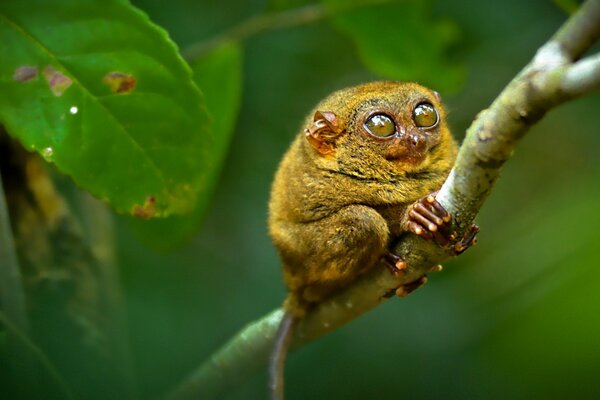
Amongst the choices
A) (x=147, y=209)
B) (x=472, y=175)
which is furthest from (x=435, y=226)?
(x=147, y=209)

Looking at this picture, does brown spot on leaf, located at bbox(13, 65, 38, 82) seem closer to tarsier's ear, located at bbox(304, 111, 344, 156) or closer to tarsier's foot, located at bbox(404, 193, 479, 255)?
tarsier's ear, located at bbox(304, 111, 344, 156)

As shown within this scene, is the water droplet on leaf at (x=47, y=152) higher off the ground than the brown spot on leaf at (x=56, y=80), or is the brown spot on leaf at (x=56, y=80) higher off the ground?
the brown spot on leaf at (x=56, y=80)

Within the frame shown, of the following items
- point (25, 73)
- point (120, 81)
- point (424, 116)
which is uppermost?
point (25, 73)

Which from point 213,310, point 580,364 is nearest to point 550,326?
point 580,364

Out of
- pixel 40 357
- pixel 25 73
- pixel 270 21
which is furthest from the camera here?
pixel 270 21

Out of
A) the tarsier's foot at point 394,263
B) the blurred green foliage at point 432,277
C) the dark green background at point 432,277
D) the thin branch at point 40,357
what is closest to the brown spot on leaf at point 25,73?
the thin branch at point 40,357

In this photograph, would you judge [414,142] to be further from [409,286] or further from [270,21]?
[270,21]

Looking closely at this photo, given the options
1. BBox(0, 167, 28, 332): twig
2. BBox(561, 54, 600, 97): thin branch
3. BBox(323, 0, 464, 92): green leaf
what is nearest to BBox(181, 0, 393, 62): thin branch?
BBox(323, 0, 464, 92): green leaf

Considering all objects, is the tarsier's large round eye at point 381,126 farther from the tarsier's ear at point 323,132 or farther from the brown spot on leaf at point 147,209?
the brown spot on leaf at point 147,209
